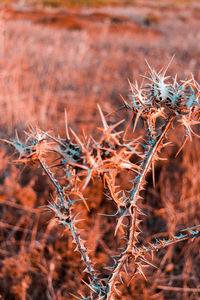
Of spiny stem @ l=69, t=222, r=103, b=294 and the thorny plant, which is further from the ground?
the thorny plant

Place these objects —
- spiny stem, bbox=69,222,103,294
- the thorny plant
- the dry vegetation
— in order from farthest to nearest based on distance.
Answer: the dry vegetation < spiny stem, bbox=69,222,103,294 < the thorny plant

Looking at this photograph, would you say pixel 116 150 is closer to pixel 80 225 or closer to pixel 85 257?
pixel 85 257

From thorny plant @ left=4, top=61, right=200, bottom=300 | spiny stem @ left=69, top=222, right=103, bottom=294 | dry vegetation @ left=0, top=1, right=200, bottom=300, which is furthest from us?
dry vegetation @ left=0, top=1, right=200, bottom=300

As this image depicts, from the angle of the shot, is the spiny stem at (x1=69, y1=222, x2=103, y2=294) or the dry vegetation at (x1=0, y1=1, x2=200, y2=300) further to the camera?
the dry vegetation at (x1=0, y1=1, x2=200, y2=300)

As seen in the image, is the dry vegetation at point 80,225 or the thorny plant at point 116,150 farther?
the dry vegetation at point 80,225

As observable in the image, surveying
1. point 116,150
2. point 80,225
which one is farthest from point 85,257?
point 80,225

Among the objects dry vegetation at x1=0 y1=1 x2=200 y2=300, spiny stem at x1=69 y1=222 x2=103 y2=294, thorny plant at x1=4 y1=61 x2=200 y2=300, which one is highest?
thorny plant at x1=4 y1=61 x2=200 y2=300

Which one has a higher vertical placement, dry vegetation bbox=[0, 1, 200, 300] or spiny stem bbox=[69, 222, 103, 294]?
spiny stem bbox=[69, 222, 103, 294]

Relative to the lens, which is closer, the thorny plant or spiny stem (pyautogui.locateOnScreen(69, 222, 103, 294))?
the thorny plant

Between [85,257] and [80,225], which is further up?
[85,257]

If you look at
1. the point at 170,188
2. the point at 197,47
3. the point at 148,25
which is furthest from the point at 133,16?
the point at 170,188

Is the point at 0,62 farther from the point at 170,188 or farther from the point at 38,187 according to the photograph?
the point at 170,188

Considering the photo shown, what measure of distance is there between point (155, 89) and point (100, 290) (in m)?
0.46

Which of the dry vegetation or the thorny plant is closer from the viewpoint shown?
the thorny plant
